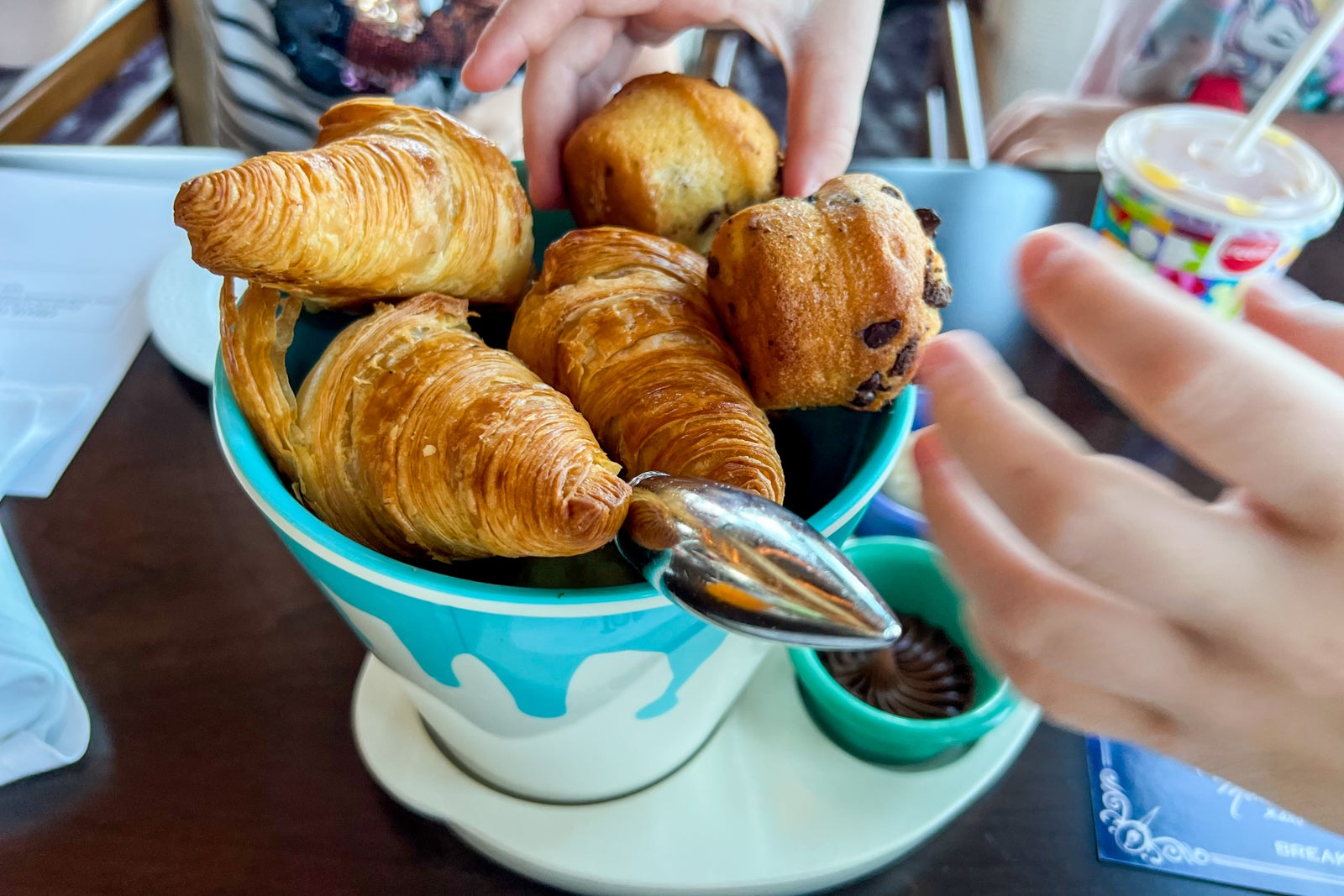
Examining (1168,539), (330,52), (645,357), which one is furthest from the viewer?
(330,52)

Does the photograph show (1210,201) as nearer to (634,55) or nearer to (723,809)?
(634,55)

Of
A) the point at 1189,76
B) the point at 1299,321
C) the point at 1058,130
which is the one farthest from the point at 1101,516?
the point at 1189,76

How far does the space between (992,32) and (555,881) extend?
4.80ft

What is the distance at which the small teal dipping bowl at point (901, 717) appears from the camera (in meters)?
0.37

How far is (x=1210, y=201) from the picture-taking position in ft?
1.86

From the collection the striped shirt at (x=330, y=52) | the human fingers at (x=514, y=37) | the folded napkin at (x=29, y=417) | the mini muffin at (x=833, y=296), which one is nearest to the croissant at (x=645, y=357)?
the mini muffin at (x=833, y=296)

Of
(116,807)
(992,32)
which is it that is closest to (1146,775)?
(116,807)

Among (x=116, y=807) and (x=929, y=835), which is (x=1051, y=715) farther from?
(x=116, y=807)

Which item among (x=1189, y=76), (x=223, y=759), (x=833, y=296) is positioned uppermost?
(x=833, y=296)

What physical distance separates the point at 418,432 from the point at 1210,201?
53cm

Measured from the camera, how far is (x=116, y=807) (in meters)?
0.38

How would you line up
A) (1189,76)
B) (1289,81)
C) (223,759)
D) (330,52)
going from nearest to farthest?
(223,759)
(1289,81)
(330,52)
(1189,76)

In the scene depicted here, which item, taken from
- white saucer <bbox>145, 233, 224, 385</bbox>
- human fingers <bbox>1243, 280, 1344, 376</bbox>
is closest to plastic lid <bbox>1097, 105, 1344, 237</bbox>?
human fingers <bbox>1243, 280, 1344, 376</bbox>

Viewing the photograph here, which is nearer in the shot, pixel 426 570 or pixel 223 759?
pixel 426 570
